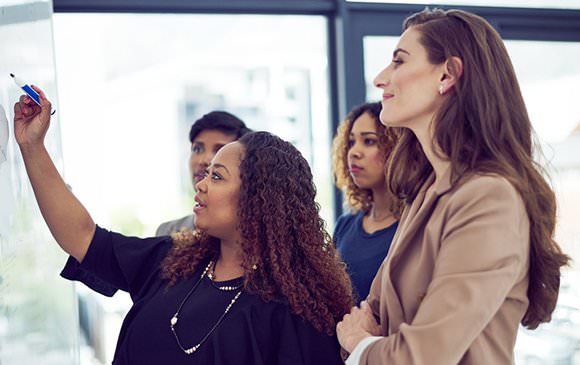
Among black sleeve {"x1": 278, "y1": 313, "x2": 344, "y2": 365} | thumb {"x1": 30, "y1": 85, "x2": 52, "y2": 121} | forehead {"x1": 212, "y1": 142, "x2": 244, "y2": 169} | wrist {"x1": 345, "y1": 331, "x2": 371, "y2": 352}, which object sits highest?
thumb {"x1": 30, "y1": 85, "x2": 52, "y2": 121}

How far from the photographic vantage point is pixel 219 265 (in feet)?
5.67

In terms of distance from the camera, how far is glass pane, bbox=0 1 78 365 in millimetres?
1240

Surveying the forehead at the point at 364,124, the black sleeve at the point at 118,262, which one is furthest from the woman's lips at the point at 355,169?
the black sleeve at the point at 118,262

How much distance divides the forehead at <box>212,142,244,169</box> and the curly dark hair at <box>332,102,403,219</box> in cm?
90

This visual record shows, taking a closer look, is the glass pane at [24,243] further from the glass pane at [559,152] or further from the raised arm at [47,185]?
the glass pane at [559,152]

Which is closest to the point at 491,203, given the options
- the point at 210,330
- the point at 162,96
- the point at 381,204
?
the point at 210,330

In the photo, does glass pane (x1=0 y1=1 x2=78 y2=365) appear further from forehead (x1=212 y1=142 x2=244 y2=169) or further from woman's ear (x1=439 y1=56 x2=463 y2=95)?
woman's ear (x1=439 y1=56 x2=463 y2=95)

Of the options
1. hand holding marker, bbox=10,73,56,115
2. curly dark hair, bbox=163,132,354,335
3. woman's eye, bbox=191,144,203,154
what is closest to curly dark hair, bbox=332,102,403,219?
woman's eye, bbox=191,144,203,154

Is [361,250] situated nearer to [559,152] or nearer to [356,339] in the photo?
[356,339]

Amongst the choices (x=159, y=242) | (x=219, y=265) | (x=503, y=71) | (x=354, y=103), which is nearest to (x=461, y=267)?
(x=503, y=71)

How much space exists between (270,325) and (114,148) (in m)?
1.79

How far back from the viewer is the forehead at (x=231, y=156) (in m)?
1.72

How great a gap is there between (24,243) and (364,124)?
1507 millimetres

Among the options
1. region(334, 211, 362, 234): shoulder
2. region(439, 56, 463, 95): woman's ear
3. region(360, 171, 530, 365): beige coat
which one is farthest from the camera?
region(334, 211, 362, 234): shoulder
